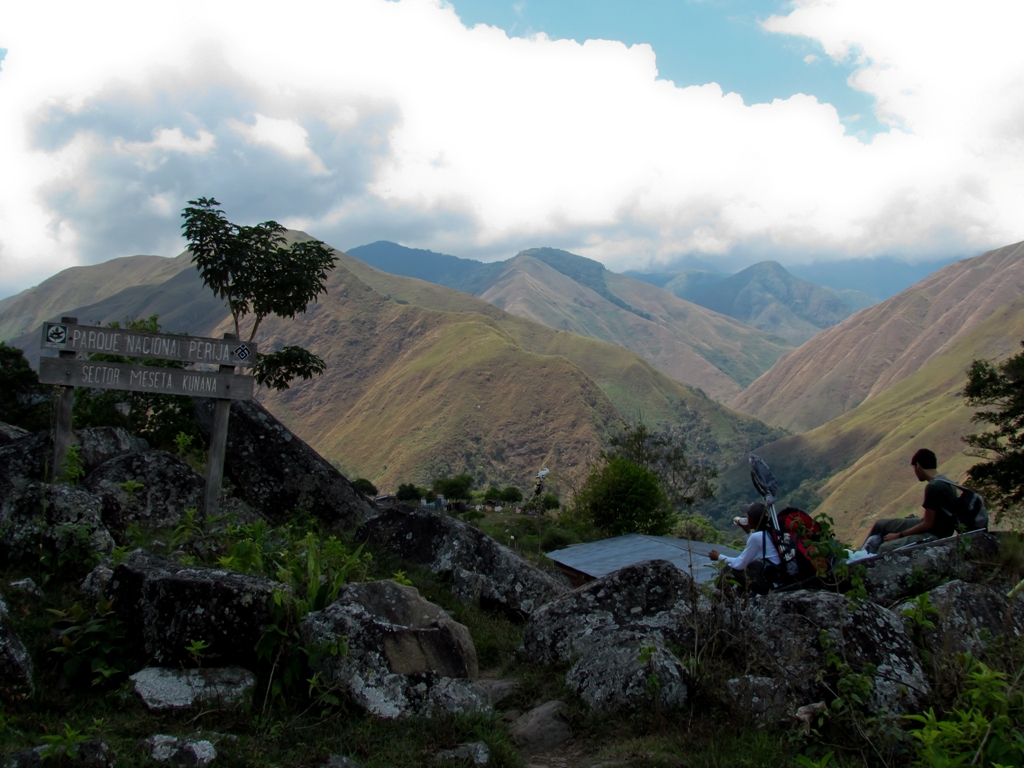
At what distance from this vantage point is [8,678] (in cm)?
475

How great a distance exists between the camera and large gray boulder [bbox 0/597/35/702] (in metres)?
4.73

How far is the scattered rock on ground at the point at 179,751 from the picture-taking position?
165 inches

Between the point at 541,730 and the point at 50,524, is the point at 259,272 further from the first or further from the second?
the point at 541,730

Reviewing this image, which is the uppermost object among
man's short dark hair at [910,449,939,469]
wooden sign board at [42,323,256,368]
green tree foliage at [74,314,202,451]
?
wooden sign board at [42,323,256,368]

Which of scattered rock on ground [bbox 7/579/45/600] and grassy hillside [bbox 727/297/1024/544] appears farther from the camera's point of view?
grassy hillside [bbox 727/297/1024/544]

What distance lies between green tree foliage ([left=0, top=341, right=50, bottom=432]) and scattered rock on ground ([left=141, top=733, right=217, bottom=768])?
31.2 metres

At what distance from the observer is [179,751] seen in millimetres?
4246

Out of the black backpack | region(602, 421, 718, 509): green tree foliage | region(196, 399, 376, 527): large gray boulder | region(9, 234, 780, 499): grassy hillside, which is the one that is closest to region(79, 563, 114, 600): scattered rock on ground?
region(196, 399, 376, 527): large gray boulder

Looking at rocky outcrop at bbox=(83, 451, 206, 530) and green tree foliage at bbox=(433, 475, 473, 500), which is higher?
rocky outcrop at bbox=(83, 451, 206, 530)

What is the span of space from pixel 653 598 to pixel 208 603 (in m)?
3.96

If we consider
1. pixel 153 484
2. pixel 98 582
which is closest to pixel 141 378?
pixel 153 484

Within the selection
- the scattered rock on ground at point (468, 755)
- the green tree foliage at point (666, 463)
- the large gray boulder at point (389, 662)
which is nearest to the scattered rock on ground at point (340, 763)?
the scattered rock on ground at point (468, 755)

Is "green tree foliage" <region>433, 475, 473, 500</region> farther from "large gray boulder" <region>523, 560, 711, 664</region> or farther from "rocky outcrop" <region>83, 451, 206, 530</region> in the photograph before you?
"large gray boulder" <region>523, 560, 711, 664</region>

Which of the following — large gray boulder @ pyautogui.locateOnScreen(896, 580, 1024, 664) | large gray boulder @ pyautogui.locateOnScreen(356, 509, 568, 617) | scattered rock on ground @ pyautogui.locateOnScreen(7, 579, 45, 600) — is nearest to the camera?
large gray boulder @ pyautogui.locateOnScreen(896, 580, 1024, 664)
